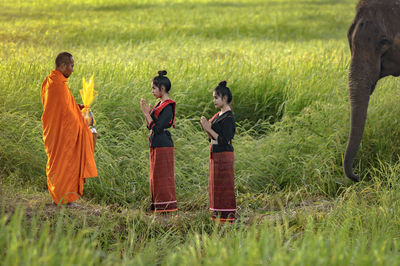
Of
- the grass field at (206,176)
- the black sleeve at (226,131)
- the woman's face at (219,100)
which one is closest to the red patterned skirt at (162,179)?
the grass field at (206,176)

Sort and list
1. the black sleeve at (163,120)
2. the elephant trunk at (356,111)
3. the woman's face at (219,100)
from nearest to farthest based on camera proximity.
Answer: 1. the elephant trunk at (356,111)
2. the woman's face at (219,100)
3. the black sleeve at (163,120)

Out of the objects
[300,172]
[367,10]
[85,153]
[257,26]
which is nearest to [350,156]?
[367,10]

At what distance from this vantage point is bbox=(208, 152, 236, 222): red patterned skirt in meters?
5.03

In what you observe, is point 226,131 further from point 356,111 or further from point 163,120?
point 356,111

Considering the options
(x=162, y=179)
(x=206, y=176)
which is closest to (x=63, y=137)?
(x=162, y=179)

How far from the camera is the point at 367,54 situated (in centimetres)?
444

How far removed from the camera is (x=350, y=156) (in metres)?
4.37

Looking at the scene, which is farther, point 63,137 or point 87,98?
point 87,98

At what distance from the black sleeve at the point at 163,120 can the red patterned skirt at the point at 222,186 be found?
52 cm

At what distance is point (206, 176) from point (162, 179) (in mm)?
980

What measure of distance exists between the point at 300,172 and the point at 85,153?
7.62 feet

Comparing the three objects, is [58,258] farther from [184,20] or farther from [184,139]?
[184,20]

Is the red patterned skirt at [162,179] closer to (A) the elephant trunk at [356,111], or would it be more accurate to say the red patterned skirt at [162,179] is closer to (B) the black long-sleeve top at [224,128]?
(B) the black long-sleeve top at [224,128]

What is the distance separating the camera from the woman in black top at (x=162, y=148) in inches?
205
